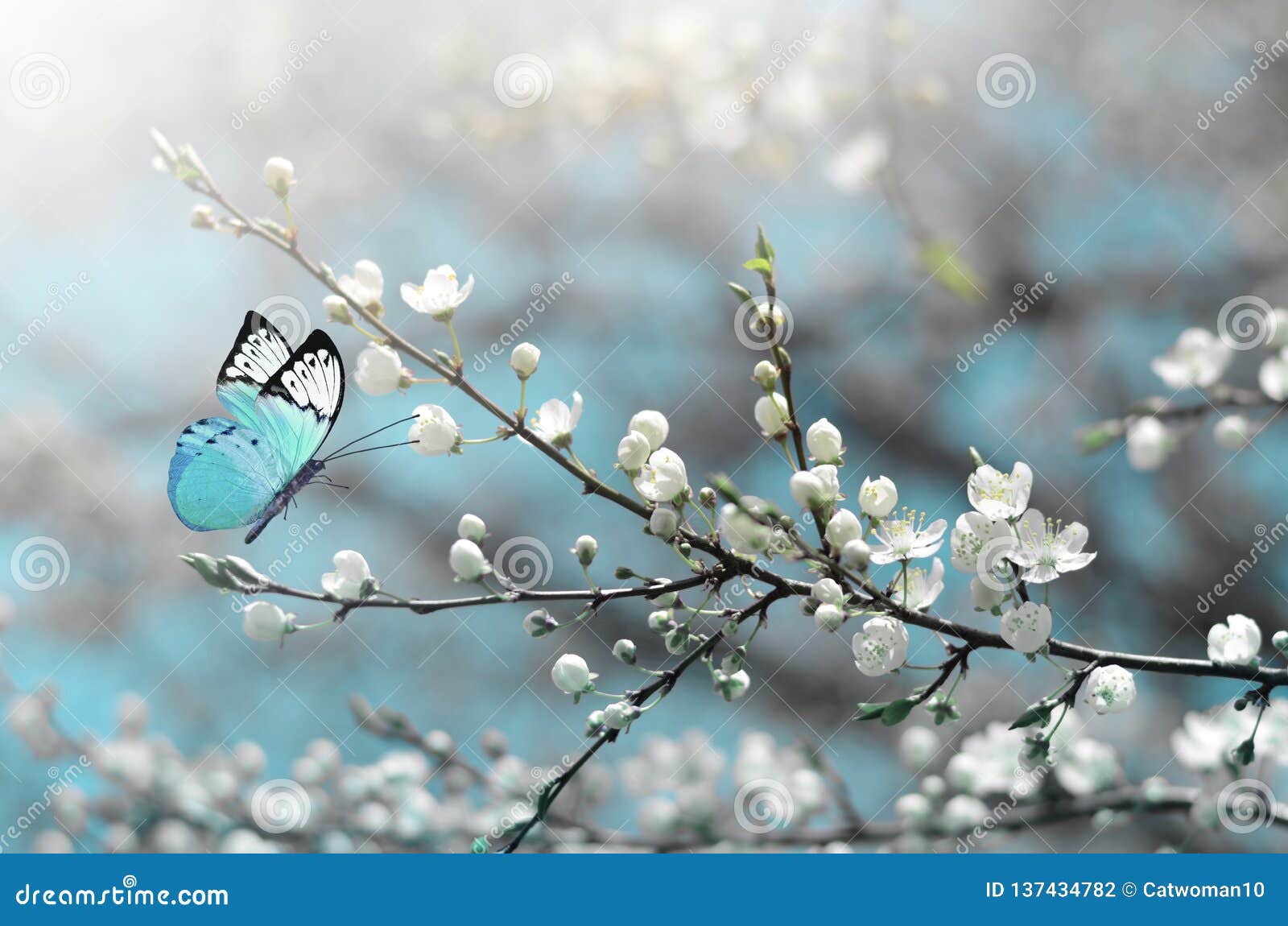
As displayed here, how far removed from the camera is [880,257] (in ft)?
10.6

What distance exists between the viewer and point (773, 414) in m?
0.97

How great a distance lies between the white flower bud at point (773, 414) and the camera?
96 cm

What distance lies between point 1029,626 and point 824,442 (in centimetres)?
27

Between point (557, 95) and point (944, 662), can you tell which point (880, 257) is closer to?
point (557, 95)

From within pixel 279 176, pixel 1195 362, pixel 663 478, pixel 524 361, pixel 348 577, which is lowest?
pixel 348 577

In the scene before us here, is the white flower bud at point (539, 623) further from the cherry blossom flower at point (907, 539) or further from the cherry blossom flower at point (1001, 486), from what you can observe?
the cherry blossom flower at point (1001, 486)

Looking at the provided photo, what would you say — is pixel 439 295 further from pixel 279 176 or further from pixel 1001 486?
pixel 1001 486

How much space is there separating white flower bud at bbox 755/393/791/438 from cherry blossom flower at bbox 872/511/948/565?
0.52 feet

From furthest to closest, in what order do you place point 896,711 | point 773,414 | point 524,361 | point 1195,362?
point 1195,362 < point 524,361 < point 773,414 < point 896,711

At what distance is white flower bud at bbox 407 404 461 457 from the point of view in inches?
40.6

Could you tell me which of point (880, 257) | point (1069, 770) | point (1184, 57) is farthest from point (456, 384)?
point (1184, 57)

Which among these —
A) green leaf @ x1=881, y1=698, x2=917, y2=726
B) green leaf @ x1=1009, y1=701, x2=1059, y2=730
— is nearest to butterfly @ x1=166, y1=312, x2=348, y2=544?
green leaf @ x1=881, y1=698, x2=917, y2=726

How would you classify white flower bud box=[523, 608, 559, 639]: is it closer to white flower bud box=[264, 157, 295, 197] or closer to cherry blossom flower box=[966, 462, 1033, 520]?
cherry blossom flower box=[966, 462, 1033, 520]

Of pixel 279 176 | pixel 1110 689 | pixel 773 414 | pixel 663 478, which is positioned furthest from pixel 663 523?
pixel 279 176
